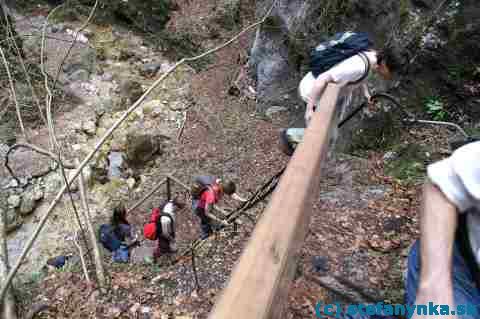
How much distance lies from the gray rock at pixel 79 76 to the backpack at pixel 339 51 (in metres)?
10.7

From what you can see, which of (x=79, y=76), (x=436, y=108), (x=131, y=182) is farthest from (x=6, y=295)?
(x=79, y=76)

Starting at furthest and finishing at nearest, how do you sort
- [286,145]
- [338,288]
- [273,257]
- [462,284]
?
[286,145] → [338,288] → [462,284] → [273,257]

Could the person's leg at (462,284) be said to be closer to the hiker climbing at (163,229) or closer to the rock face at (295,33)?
the hiker climbing at (163,229)

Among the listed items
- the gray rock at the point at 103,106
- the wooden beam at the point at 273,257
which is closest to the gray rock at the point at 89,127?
the gray rock at the point at 103,106

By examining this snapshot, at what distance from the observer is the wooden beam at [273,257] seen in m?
0.72

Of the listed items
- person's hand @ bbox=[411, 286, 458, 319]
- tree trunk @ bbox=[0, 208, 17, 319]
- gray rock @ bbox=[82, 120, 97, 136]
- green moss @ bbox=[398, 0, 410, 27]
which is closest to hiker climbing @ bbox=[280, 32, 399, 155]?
person's hand @ bbox=[411, 286, 458, 319]

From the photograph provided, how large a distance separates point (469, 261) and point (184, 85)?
434 inches

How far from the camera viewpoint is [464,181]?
3.19ft

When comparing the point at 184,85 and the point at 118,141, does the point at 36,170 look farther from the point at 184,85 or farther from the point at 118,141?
the point at 184,85

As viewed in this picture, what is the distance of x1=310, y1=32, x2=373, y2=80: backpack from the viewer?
111 inches

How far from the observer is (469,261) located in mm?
1131

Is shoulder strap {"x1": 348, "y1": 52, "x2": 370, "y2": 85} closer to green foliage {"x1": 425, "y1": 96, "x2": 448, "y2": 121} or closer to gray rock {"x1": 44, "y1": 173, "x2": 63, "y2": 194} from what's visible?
green foliage {"x1": 425, "y1": 96, "x2": 448, "y2": 121}

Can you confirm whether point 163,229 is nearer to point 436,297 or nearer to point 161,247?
point 161,247

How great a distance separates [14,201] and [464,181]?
9.48 metres
